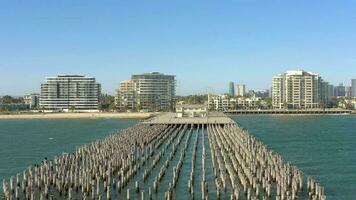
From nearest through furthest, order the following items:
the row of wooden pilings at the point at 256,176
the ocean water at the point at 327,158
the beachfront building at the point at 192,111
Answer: the row of wooden pilings at the point at 256,176, the ocean water at the point at 327,158, the beachfront building at the point at 192,111

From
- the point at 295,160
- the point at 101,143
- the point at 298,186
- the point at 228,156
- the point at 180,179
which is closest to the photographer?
the point at 298,186

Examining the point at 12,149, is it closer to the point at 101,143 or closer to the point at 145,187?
the point at 101,143

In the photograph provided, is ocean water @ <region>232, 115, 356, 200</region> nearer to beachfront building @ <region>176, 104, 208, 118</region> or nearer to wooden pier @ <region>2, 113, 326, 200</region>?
wooden pier @ <region>2, 113, 326, 200</region>

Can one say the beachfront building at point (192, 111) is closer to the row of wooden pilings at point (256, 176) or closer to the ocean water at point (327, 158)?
the ocean water at point (327, 158)

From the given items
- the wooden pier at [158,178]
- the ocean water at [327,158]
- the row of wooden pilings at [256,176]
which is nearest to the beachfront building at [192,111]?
the ocean water at [327,158]

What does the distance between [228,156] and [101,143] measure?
17179 millimetres

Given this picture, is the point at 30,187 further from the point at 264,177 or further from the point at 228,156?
the point at 228,156

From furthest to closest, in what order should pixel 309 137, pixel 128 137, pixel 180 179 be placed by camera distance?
pixel 309 137 < pixel 128 137 < pixel 180 179

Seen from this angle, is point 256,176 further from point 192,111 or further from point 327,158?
point 192,111

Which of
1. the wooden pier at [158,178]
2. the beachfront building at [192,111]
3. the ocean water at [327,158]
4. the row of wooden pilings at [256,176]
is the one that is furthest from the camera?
the beachfront building at [192,111]

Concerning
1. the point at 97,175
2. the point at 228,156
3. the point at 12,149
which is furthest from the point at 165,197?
the point at 12,149

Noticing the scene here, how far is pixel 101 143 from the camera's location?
→ 68875mm

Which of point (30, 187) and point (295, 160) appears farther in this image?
point (295, 160)

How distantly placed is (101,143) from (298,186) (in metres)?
32.1
